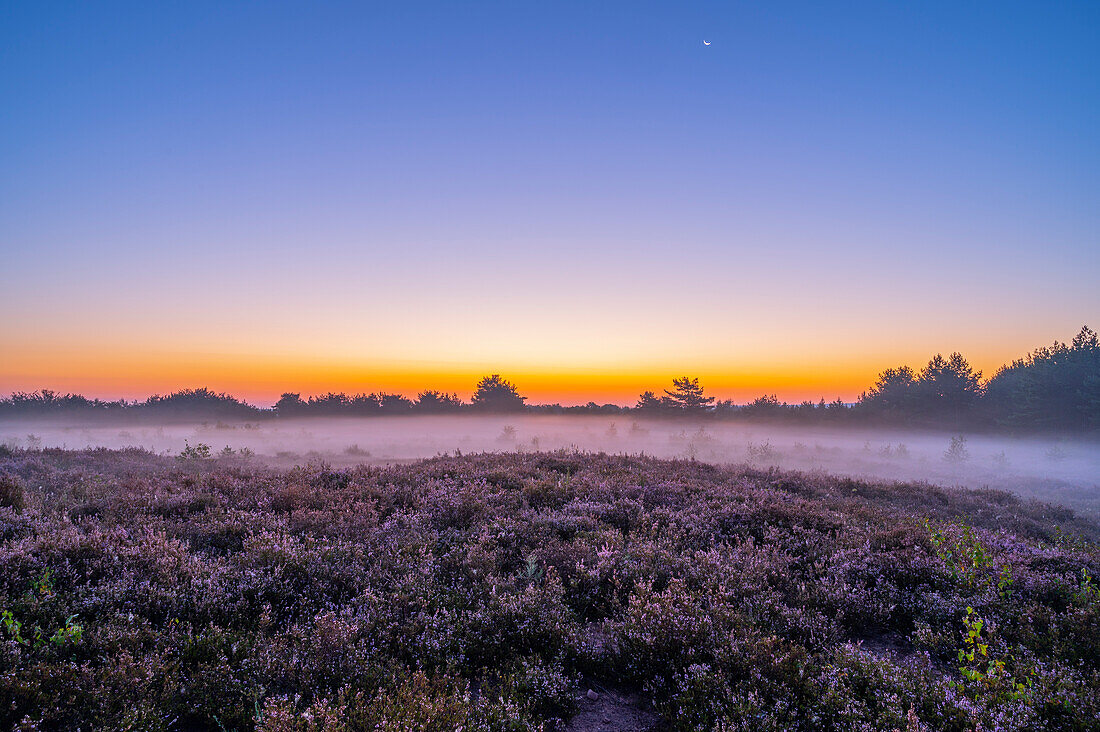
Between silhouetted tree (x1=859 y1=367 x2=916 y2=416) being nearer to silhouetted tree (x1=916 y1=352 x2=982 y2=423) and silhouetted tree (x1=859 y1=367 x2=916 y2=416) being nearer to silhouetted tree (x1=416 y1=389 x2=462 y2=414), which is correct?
silhouetted tree (x1=916 y1=352 x2=982 y2=423)

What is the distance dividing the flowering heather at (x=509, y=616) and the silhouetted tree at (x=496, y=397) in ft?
148

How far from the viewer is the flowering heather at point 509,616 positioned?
11.3 feet

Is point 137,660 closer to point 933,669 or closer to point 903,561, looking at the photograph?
point 933,669

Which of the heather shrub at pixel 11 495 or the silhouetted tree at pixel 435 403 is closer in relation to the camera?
the heather shrub at pixel 11 495

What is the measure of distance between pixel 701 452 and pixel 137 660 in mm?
38969

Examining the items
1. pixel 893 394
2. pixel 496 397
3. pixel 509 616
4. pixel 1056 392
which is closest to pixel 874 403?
pixel 893 394

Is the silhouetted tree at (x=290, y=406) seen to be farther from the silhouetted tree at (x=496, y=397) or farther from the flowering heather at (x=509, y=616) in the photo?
the flowering heather at (x=509, y=616)

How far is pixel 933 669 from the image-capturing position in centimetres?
450

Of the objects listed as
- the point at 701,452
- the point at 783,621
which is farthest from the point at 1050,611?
the point at 701,452

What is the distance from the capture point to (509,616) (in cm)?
476

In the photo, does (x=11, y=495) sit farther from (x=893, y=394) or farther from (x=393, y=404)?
(x=893, y=394)

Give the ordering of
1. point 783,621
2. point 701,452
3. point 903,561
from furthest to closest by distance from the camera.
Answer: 1. point 701,452
2. point 903,561
3. point 783,621

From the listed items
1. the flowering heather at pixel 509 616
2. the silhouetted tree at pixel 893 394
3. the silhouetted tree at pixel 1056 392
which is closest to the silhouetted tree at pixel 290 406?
the flowering heather at pixel 509 616

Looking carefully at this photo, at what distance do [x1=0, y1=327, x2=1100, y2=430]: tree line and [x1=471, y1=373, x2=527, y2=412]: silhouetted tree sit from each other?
0.40 feet
